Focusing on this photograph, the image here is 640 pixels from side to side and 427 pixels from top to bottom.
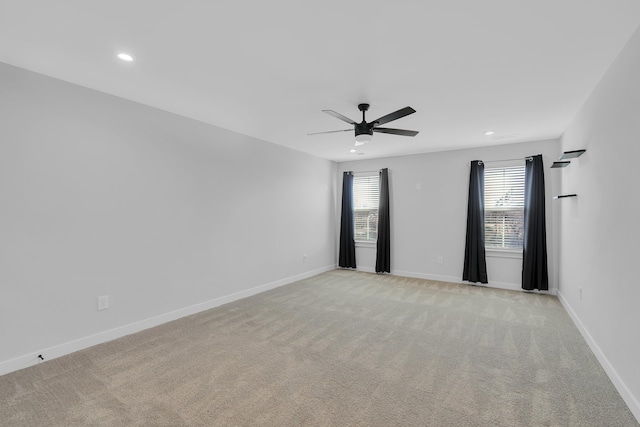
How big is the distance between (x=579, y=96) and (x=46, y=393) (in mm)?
5280

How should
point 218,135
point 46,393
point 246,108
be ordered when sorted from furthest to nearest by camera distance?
point 218,135 → point 246,108 → point 46,393

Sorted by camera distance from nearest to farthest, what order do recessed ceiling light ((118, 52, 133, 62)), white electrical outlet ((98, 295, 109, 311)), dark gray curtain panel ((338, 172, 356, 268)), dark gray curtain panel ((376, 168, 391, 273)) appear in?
1. recessed ceiling light ((118, 52, 133, 62))
2. white electrical outlet ((98, 295, 109, 311))
3. dark gray curtain panel ((376, 168, 391, 273))
4. dark gray curtain panel ((338, 172, 356, 268))

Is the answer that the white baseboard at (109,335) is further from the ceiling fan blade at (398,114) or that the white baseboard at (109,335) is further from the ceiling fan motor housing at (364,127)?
the ceiling fan blade at (398,114)

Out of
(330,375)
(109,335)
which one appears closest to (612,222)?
(330,375)

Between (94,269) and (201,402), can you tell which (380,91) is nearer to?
(201,402)

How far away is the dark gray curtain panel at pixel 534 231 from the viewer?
489cm

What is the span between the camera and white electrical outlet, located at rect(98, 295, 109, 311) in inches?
120

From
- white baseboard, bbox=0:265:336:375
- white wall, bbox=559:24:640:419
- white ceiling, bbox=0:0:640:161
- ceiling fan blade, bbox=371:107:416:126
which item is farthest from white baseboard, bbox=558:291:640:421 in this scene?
white baseboard, bbox=0:265:336:375

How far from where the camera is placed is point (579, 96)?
313cm

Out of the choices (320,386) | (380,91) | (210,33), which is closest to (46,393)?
(320,386)

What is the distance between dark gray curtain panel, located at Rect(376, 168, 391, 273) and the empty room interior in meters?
1.33

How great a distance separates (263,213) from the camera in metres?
5.03

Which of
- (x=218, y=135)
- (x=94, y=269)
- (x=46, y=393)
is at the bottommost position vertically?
(x=46, y=393)

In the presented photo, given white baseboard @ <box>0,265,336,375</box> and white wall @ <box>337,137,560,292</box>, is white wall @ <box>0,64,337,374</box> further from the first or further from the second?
white wall @ <box>337,137,560,292</box>
